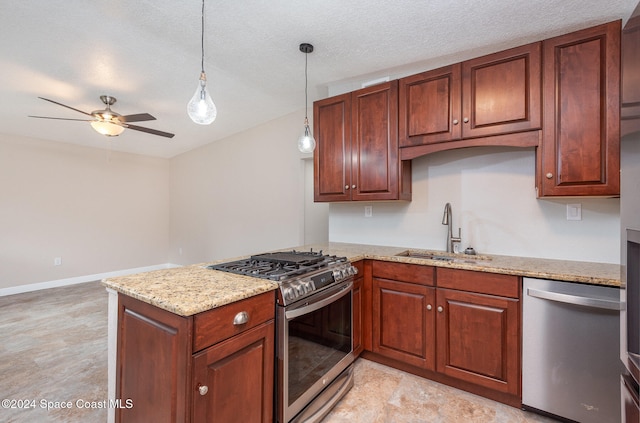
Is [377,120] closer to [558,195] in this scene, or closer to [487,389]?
[558,195]

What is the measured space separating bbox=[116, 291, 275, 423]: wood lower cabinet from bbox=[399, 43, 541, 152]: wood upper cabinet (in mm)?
1789

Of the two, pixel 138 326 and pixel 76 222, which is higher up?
pixel 76 222

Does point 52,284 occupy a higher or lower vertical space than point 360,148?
lower

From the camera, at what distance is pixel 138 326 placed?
4.19ft

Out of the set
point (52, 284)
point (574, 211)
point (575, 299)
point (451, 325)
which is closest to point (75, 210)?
point (52, 284)

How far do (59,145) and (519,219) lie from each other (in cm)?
628

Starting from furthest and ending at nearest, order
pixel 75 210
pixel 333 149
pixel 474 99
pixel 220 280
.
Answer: pixel 75 210
pixel 333 149
pixel 474 99
pixel 220 280

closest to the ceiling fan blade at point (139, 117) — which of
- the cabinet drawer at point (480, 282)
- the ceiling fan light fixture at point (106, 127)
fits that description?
the ceiling fan light fixture at point (106, 127)

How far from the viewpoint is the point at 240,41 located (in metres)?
2.34

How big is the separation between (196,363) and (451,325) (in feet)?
5.40

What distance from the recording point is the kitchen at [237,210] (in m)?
2.19

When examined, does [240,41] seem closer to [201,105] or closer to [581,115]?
[201,105]

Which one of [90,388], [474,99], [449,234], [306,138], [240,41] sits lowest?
[90,388]

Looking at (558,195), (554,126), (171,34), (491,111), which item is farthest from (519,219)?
(171,34)
